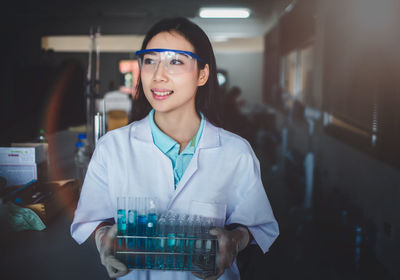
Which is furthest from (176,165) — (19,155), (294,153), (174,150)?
(294,153)

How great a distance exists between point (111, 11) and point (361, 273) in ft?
22.9

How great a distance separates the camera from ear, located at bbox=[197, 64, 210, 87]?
4.57ft

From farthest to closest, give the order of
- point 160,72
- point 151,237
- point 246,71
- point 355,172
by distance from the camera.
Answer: point 246,71 → point 355,172 → point 160,72 → point 151,237

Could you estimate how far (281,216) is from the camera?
12.9 ft

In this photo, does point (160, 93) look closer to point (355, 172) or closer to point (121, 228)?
point (121, 228)

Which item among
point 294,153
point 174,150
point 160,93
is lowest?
point 294,153

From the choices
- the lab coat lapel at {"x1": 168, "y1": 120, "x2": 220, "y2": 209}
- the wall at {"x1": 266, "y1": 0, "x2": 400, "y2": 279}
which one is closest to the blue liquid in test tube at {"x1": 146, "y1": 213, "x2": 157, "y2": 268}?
the lab coat lapel at {"x1": 168, "y1": 120, "x2": 220, "y2": 209}

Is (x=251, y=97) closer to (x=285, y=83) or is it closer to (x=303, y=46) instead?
(x=285, y=83)

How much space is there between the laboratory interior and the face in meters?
0.26

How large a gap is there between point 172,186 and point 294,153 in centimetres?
425

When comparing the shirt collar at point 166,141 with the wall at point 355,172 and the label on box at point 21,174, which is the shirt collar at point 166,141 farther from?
the wall at point 355,172

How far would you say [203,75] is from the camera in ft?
4.62

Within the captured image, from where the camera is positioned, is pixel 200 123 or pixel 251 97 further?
pixel 251 97

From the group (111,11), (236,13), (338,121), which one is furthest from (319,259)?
(111,11)
